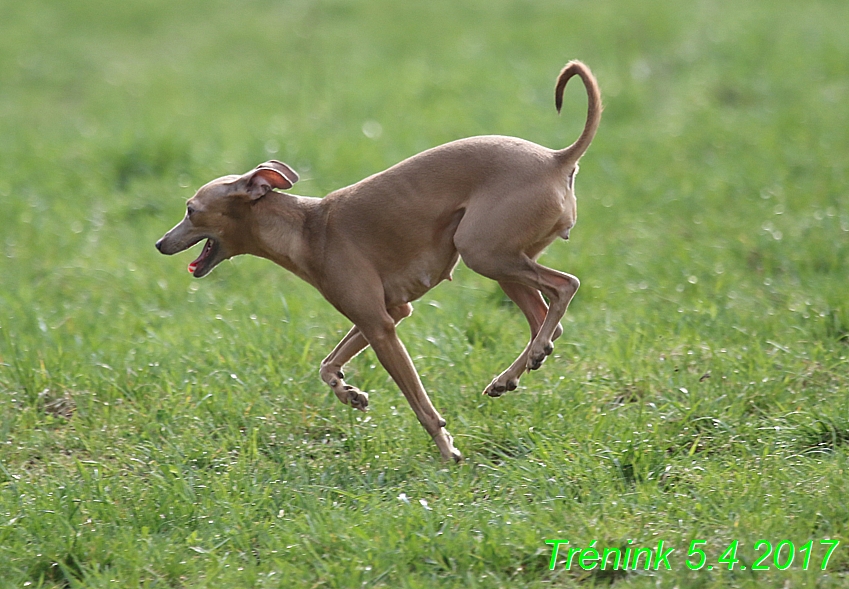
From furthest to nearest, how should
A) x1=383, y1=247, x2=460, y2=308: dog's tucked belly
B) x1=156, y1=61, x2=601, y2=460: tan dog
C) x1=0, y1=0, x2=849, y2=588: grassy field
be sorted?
x1=383, y1=247, x2=460, y2=308: dog's tucked belly
x1=156, y1=61, x2=601, y2=460: tan dog
x1=0, y1=0, x2=849, y2=588: grassy field

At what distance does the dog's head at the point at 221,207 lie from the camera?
4.46 metres

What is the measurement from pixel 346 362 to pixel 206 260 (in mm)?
759

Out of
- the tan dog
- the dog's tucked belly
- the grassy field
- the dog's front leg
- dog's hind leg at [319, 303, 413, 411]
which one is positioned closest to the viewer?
the grassy field

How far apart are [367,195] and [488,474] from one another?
1271 millimetres

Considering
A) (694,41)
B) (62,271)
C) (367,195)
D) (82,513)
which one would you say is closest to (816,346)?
(367,195)

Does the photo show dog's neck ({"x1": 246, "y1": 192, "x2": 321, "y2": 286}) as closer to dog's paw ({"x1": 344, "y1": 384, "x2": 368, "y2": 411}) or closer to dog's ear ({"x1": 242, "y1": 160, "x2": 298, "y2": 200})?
dog's ear ({"x1": 242, "y1": 160, "x2": 298, "y2": 200})

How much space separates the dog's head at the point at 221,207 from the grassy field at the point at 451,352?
856mm

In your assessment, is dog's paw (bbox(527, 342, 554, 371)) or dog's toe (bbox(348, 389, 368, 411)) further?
dog's toe (bbox(348, 389, 368, 411))

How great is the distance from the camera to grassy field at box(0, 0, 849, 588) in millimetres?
3777

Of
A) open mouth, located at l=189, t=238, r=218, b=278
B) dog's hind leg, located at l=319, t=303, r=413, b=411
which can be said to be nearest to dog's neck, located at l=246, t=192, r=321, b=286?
open mouth, located at l=189, t=238, r=218, b=278

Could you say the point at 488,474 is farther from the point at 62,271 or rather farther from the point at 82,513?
the point at 62,271

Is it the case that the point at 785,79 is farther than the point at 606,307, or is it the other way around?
the point at 785,79

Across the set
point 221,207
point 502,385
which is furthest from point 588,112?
point 221,207

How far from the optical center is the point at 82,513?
4082mm
